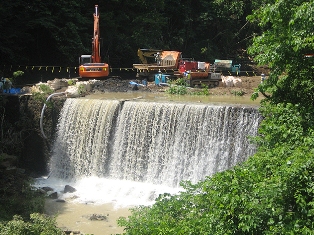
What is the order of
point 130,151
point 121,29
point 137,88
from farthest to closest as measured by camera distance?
1. point 121,29
2. point 137,88
3. point 130,151

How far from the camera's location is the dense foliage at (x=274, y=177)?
6.50m

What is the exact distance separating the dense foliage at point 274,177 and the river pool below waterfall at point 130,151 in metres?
4.81

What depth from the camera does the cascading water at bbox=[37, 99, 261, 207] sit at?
1431cm

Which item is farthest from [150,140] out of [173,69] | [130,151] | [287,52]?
[173,69]

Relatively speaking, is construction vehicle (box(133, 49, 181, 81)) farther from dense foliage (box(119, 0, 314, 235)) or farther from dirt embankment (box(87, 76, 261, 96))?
dense foliage (box(119, 0, 314, 235))

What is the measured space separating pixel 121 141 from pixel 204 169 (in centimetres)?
321

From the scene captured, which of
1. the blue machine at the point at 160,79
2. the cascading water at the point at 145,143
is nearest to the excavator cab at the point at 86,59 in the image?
the blue machine at the point at 160,79

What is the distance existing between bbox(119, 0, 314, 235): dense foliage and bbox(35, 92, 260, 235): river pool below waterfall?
15.8ft

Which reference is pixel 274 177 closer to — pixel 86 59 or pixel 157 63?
pixel 86 59

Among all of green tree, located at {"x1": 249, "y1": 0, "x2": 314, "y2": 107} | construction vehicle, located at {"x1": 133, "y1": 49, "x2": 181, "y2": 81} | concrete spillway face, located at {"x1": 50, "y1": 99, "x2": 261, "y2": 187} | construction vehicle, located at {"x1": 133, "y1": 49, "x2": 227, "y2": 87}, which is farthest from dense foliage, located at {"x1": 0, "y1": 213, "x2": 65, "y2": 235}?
construction vehicle, located at {"x1": 133, "y1": 49, "x2": 181, "y2": 81}

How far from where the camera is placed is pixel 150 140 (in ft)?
51.2

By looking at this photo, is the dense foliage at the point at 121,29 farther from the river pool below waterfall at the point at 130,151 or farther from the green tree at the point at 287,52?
the green tree at the point at 287,52

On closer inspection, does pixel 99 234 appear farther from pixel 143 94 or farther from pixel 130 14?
pixel 130 14

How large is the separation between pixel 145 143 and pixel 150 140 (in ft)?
0.67
